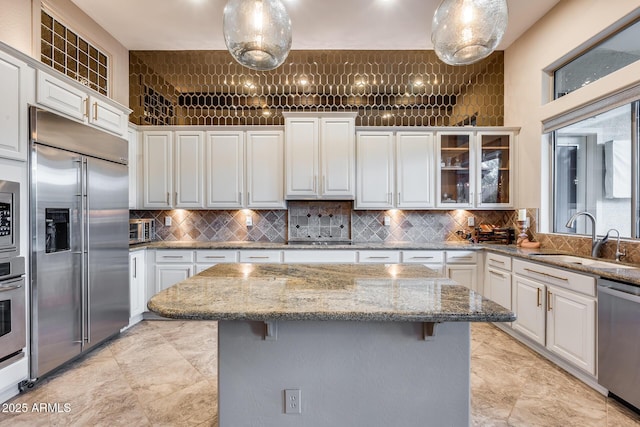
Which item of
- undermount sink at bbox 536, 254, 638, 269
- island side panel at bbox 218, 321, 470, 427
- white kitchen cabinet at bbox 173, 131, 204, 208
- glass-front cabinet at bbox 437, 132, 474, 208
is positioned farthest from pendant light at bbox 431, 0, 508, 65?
white kitchen cabinet at bbox 173, 131, 204, 208

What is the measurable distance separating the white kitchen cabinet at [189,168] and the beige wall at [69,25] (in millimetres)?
950

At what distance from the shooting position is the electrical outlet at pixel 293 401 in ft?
4.86

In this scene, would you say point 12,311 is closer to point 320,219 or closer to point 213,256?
point 213,256

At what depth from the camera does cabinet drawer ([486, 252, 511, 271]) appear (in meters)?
3.15

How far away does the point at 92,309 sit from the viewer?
8.96 ft

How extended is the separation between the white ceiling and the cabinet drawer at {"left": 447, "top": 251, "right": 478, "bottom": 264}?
2650 millimetres

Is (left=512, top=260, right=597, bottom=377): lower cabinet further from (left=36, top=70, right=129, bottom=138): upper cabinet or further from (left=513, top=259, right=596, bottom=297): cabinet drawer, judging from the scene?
(left=36, top=70, right=129, bottom=138): upper cabinet

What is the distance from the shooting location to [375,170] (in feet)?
12.9

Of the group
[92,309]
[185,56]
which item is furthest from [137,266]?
[185,56]

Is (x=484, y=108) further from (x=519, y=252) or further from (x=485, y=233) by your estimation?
(x=519, y=252)

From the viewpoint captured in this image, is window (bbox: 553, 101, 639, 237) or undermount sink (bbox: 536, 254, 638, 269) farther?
window (bbox: 553, 101, 639, 237)

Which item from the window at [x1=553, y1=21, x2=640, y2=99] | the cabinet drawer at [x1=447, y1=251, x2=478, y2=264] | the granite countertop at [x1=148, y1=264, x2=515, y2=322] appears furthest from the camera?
the cabinet drawer at [x1=447, y1=251, x2=478, y2=264]

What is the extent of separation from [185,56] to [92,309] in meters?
3.30

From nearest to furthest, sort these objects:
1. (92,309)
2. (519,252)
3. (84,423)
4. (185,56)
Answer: (84,423) < (92,309) < (519,252) < (185,56)
